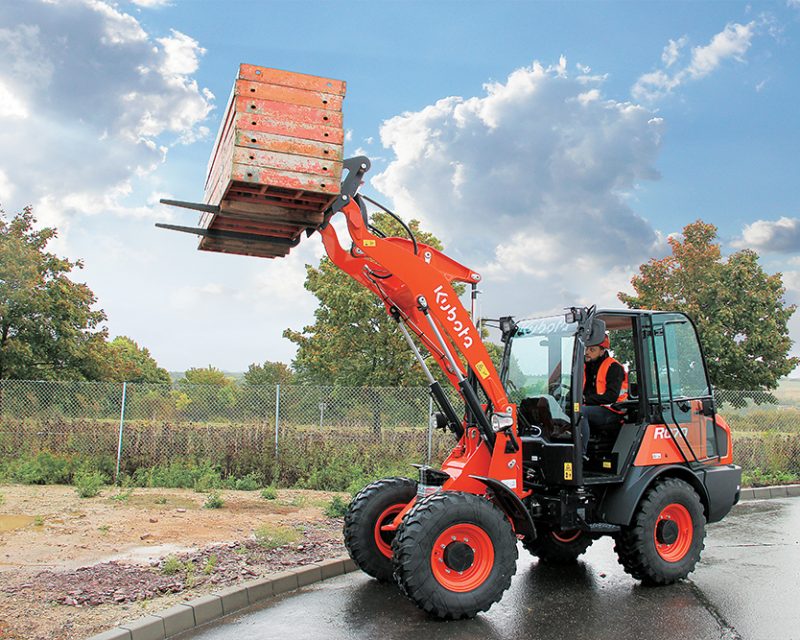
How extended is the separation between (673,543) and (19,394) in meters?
13.3

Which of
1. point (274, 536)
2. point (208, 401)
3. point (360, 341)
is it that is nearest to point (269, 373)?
point (360, 341)

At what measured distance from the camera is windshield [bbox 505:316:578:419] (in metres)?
7.05

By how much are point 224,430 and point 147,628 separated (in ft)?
29.2

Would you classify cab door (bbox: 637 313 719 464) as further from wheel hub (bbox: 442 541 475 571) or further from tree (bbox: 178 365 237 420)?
tree (bbox: 178 365 237 420)

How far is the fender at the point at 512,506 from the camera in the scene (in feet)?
20.9

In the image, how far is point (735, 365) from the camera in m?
38.3

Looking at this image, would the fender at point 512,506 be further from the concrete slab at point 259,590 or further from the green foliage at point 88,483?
the green foliage at point 88,483

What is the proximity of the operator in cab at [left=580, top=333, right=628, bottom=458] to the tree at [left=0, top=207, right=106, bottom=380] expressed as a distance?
22.9 metres

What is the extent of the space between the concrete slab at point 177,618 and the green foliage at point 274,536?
2.07 meters

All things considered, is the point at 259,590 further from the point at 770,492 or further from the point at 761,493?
the point at 770,492

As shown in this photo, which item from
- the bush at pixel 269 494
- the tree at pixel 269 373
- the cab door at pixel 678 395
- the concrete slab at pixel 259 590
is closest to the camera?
the concrete slab at pixel 259 590

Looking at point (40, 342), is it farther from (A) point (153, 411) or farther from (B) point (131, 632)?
(B) point (131, 632)

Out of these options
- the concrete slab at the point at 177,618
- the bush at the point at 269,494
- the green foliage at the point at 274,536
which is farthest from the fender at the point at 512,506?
the bush at the point at 269,494

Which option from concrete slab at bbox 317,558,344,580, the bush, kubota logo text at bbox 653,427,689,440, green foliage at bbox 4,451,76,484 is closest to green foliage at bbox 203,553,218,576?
concrete slab at bbox 317,558,344,580
